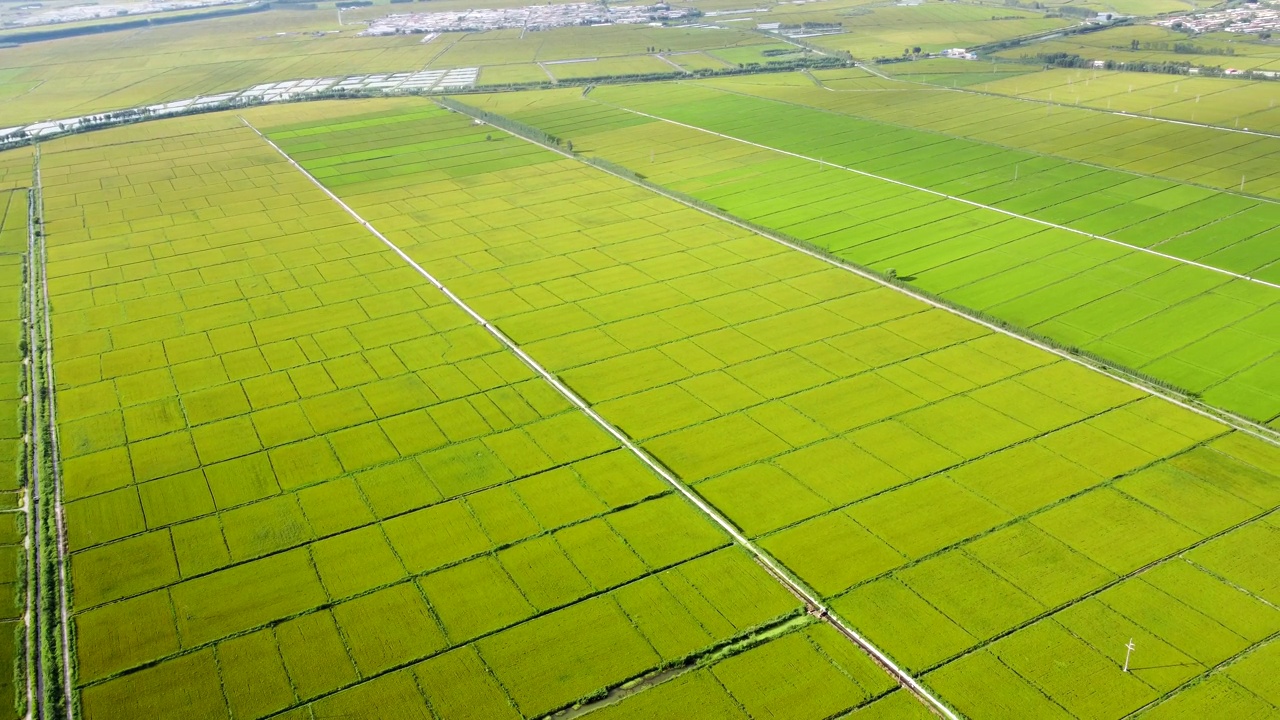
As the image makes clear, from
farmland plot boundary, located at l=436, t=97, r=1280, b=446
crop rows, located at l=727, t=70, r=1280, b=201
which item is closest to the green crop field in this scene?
farmland plot boundary, located at l=436, t=97, r=1280, b=446

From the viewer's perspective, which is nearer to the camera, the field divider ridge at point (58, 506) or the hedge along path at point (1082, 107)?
the field divider ridge at point (58, 506)

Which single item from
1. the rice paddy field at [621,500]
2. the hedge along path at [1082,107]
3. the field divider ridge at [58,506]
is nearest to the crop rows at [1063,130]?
the hedge along path at [1082,107]

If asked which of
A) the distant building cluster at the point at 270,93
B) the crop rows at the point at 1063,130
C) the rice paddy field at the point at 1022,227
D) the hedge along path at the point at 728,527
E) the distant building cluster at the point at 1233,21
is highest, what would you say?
the distant building cluster at the point at 1233,21

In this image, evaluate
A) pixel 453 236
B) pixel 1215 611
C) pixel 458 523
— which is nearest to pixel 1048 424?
pixel 1215 611

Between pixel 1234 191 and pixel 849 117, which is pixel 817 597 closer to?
pixel 1234 191

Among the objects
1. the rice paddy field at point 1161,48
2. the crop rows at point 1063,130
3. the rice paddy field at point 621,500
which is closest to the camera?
the rice paddy field at point 621,500

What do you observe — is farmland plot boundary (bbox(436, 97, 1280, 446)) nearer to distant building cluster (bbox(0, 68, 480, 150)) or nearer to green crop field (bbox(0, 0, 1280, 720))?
green crop field (bbox(0, 0, 1280, 720))

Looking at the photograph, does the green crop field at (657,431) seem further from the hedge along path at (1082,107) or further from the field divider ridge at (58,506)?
the hedge along path at (1082,107)

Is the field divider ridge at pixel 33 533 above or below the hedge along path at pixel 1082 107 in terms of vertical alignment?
below
